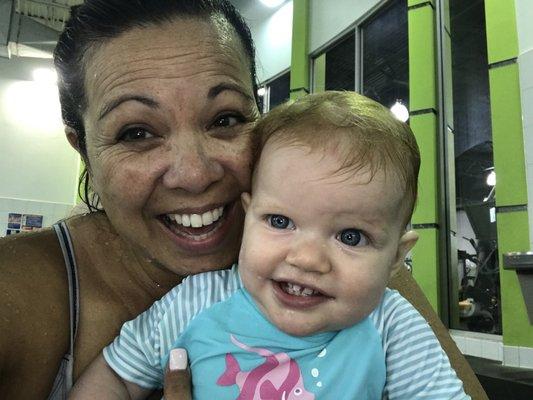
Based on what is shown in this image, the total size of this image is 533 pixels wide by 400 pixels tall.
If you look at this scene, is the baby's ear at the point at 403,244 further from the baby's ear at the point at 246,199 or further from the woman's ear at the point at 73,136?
the woman's ear at the point at 73,136

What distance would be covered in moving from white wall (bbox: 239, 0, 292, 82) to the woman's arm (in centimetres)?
679

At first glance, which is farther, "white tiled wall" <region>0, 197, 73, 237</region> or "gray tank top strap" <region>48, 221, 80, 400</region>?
"white tiled wall" <region>0, 197, 73, 237</region>

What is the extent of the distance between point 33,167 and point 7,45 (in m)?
2.28

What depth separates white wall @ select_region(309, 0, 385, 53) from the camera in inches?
242

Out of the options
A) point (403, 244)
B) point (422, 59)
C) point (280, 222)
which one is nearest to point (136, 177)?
point (280, 222)

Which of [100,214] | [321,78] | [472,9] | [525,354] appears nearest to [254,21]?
[321,78]

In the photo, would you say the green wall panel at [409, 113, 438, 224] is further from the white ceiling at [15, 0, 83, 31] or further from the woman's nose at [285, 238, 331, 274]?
the white ceiling at [15, 0, 83, 31]

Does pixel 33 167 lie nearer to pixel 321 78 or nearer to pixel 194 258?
pixel 321 78

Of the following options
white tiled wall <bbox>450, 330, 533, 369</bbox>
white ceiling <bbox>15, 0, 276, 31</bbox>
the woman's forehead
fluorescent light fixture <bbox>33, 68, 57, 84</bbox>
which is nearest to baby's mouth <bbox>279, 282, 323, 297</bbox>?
the woman's forehead

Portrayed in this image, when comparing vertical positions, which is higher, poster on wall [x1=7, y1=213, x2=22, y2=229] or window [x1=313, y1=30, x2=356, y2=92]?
window [x1=313, y1=30, x2=356, y2=92]

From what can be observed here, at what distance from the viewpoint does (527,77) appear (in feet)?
13.1

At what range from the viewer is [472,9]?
513 centimetres

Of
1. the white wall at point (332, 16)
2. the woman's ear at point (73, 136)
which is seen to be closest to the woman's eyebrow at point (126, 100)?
the woman's ear at point (73, 136)

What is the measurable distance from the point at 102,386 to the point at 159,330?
171 millimetres
